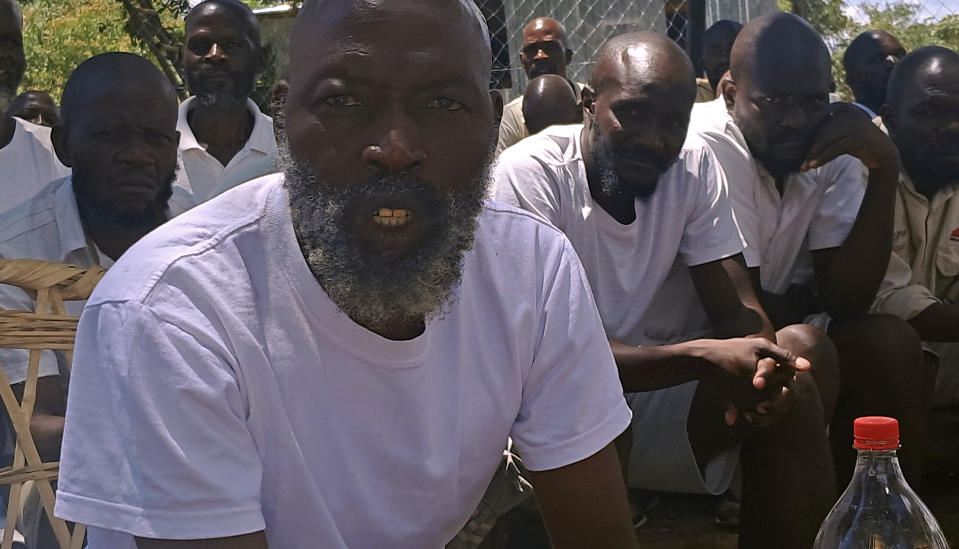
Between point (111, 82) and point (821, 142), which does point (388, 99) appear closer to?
point (111, 82)

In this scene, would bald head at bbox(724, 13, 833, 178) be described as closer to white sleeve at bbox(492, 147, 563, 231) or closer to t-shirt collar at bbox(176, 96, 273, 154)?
white sleeve at bbox(492, 147, 563, 231)

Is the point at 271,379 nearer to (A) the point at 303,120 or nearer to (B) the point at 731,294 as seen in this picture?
(A) the point at 303,120

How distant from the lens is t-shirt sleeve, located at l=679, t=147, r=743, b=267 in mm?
3482

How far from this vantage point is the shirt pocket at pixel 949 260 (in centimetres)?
416

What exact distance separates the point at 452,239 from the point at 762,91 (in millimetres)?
2336

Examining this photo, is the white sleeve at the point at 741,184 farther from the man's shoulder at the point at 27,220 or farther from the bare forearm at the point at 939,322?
the man's shoulder at the point at 27,220

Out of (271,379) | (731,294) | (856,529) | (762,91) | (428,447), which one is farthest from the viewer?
(762,91)

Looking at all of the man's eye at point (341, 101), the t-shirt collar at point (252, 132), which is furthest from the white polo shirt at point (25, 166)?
the man's eye at point (341, 101)

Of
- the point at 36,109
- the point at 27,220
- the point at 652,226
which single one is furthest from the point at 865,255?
the point at 36,109

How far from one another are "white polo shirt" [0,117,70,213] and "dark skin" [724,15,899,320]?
234 cm

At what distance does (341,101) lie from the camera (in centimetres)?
185

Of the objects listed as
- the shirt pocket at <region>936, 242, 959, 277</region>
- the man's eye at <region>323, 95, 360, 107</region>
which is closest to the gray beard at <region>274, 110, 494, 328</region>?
the man's eye at <region>323, 95, 360, 107</region>

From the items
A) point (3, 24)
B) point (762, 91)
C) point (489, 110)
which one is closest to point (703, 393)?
point (762, 91)

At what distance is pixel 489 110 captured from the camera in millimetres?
1960
